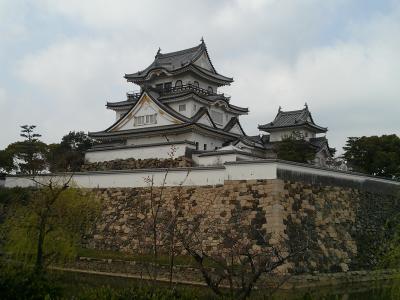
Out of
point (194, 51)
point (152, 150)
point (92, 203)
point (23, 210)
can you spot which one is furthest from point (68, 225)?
point (194, 51)

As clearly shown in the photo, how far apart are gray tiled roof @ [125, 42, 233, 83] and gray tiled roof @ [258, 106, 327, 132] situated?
5.11 meters

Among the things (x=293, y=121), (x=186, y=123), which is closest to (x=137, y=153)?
(x=186, y=123)

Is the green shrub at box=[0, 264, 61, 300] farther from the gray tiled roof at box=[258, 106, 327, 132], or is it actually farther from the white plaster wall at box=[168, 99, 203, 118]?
the gray tiled roof at box=[258, 106, 327, 132]

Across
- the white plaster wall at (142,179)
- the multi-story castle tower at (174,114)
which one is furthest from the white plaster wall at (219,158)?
the white plaster wall at (142,179)

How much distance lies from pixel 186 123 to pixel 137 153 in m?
3.15

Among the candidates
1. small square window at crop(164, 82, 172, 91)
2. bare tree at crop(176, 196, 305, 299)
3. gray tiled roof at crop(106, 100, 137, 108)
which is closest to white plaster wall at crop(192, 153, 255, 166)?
bare tree at crop(176, 196, 305, 299)

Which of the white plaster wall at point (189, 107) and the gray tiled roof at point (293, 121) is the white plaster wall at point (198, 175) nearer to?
the white plaster wall at point (189, 107)

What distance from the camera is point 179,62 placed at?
1144 inches

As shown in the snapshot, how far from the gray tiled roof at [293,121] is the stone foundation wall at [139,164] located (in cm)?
1375

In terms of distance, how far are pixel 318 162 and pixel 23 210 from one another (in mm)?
20497

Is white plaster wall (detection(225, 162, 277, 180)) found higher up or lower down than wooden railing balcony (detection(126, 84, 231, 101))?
lower down

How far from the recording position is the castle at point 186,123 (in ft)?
71.2

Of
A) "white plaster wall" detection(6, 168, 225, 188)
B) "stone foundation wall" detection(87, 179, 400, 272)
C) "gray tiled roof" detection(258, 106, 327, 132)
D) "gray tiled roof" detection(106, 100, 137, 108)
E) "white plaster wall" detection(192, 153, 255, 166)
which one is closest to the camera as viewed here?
"stone foundation wall" detection(87, 179, 400, 272)

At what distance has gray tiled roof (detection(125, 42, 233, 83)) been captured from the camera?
92.8 feet
